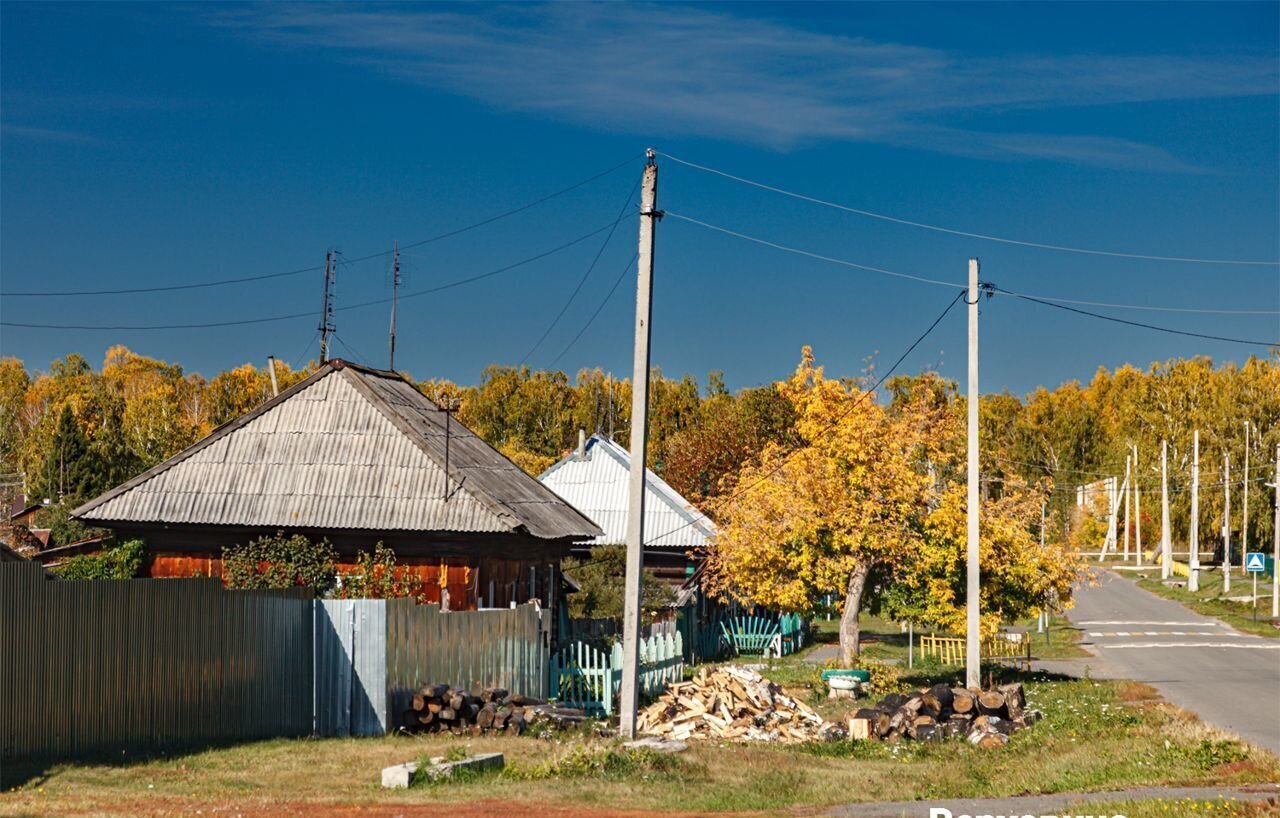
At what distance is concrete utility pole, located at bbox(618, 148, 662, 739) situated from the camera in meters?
21.8

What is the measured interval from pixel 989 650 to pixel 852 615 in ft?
28.8

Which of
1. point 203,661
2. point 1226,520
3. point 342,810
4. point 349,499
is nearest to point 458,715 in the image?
point 203,661

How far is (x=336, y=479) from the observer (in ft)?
103

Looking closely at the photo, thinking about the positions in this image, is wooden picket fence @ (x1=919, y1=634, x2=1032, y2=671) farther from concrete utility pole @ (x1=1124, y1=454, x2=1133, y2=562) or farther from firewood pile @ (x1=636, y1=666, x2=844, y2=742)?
concrete utility pole @ (x1=1124, y1=454, x2=1133, y2=562)

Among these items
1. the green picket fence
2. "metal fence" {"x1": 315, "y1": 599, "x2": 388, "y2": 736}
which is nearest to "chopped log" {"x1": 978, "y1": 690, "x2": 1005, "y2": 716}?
"metal fence" {"x1": 315, "y1": 599, "x2": 388, "y2": 736}

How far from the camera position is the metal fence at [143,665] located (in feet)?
54.5

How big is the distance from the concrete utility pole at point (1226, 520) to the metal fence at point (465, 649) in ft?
182

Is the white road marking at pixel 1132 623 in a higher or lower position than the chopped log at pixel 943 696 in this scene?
lower

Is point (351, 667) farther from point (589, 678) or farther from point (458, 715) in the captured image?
point (589, 678)

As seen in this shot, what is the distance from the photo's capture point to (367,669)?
22.0 metres

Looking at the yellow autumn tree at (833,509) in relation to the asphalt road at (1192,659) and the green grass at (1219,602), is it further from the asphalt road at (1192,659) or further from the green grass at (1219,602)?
the green grass at (1219,602)

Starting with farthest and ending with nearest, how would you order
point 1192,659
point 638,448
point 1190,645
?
point 1190,645, point 1192,659, point 638,448

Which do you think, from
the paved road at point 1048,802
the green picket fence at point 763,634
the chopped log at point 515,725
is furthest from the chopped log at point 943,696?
the green picket fence at point 763,634

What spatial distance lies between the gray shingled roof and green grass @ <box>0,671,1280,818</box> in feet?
29.8
